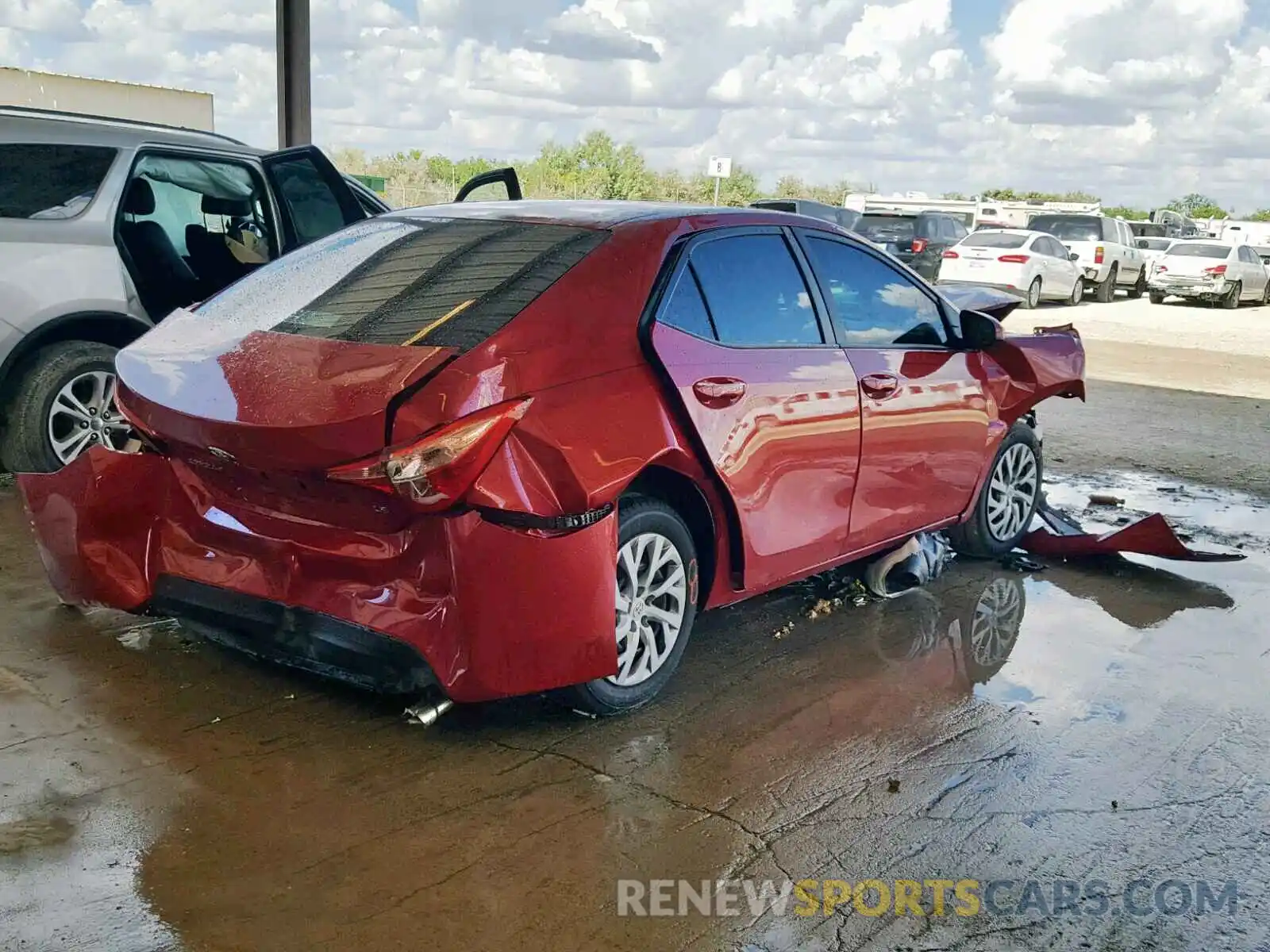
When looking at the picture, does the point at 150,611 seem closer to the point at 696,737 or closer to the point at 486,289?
the point at 486,289

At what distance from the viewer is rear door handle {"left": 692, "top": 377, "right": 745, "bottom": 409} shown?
413 cm

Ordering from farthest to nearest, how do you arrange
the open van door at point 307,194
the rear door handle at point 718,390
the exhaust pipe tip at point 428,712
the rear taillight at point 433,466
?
the open van door at point 307,194 < the rear door handle at point 718,390 < the exhaust pipe tip at point 428,712 < the rear taillight at point 433,466

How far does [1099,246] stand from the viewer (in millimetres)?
26047

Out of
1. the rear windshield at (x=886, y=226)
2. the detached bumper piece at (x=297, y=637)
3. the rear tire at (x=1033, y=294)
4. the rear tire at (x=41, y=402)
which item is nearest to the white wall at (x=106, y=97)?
the rear windshield at (x=886, y=226)

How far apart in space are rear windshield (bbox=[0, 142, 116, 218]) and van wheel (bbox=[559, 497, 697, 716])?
380 centimetres

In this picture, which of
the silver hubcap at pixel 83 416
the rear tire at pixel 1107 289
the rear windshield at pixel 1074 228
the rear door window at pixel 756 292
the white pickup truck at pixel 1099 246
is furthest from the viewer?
the rear tire at pixel 1107 289

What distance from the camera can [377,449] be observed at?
11.2 feet

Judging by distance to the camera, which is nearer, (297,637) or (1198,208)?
(297,637)

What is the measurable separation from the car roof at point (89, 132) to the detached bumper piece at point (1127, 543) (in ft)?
15.9

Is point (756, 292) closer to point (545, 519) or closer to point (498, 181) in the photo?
point (545, 519)

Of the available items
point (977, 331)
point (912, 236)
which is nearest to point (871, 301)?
point (977, 331)

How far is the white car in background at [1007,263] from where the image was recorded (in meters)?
22.3

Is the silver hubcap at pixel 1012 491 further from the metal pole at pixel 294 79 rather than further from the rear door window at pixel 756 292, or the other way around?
the metal pole at pixel 294 79

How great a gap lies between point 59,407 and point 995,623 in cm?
461
